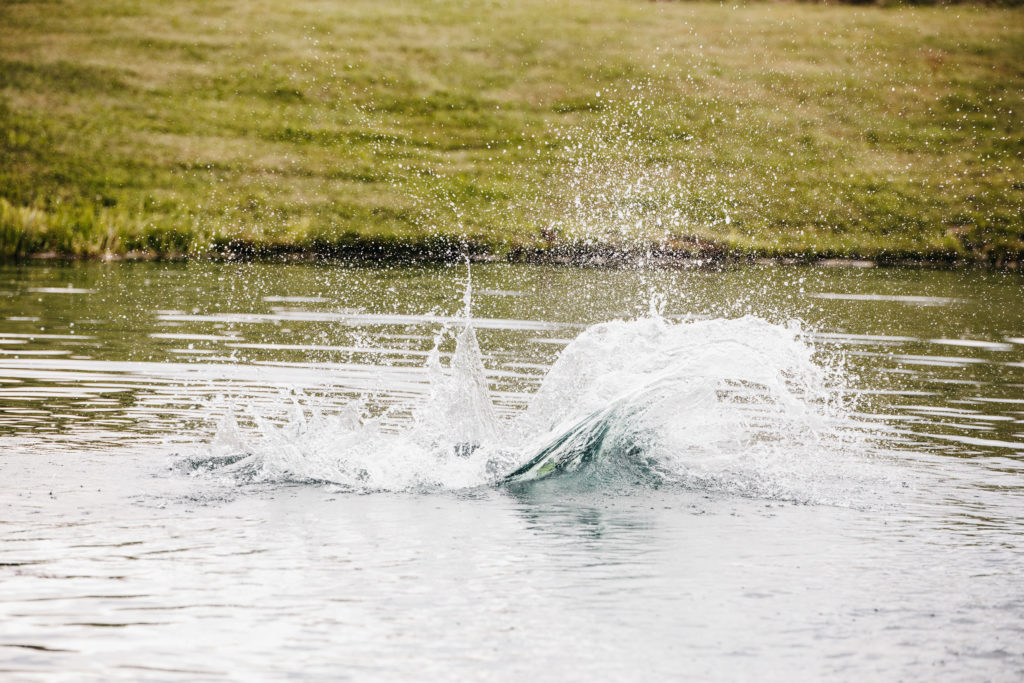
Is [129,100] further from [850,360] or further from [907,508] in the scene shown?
[907,508]

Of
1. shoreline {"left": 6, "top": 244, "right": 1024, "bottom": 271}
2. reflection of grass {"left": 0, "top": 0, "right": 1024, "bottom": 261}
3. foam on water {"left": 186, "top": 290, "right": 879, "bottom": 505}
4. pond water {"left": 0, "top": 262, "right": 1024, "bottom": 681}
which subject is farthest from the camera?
reflection of grass {"left": 0, "top": 0, "right": 1024, "bottom": 261}

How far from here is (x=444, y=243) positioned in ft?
116

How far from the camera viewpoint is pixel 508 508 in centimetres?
942

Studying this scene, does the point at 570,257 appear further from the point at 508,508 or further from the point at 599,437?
the point at 508,508

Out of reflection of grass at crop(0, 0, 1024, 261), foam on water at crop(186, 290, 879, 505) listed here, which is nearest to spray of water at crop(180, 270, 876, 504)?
foam on water at crop(186, 290, 879, 505)

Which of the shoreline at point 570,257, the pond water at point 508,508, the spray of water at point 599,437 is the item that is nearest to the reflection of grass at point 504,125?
the shoreline at point 570,257

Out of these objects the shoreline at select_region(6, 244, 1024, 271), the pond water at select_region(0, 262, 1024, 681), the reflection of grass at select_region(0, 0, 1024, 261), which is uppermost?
the reflection of grass at select_region(0, 0, 1024, 261)

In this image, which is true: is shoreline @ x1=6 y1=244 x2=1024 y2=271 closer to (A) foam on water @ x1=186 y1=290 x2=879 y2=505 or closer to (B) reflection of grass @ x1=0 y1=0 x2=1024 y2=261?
(B) reflection of grass @ x1=0 y1=0 x2=1024 y2=261

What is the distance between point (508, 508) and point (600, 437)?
1.84 meters

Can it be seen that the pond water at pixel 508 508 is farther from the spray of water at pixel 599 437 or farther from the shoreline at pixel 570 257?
the shoreline at pixel 570 257

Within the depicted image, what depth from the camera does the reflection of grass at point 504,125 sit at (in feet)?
120

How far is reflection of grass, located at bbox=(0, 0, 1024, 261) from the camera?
36594 millimetres

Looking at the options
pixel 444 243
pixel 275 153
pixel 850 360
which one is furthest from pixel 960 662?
pixel 275 153

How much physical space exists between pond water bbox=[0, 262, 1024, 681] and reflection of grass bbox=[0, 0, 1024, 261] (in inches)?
712
